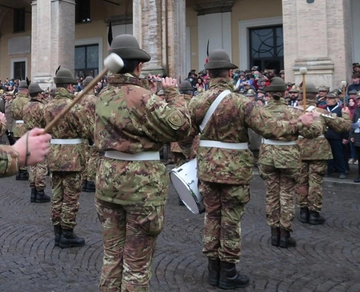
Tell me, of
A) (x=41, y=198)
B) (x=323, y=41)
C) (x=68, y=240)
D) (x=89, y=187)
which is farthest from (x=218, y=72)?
(x=323, y=41)

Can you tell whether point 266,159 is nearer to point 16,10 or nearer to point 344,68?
point 344,68

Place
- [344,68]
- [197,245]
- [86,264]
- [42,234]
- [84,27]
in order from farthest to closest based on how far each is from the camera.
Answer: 1. [84,27]
2. [344,68]
3. [42,234]
4. [197,245]
5. [86,264]

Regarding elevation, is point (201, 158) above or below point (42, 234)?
above

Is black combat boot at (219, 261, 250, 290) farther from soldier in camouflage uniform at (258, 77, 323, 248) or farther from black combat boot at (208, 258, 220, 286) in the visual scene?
soldier in camouflage uniform at (258, 77, 323, 248)

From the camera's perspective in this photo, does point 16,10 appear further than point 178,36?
Yes

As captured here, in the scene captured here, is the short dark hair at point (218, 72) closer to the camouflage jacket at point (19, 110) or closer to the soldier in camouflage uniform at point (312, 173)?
the soldier in camouflage uniform at point (312, 173)

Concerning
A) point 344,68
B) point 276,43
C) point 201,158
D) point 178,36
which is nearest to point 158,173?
point 201,158

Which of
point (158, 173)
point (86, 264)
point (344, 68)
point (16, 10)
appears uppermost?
point (16, 10)

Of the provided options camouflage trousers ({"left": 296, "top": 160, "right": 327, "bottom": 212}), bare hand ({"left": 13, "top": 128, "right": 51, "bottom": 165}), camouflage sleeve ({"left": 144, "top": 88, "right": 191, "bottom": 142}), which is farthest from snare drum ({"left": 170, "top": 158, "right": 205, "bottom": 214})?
camouflage trousers ({"left": 296, "top": 160, "right": 327, "bottom": 212})

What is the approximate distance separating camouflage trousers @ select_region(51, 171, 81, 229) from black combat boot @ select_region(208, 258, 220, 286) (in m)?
1.87

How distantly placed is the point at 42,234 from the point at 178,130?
3.55m

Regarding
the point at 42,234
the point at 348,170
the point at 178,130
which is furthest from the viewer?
the point at 348,170

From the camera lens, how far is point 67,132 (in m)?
5.18

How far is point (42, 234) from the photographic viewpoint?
18.7 ft
